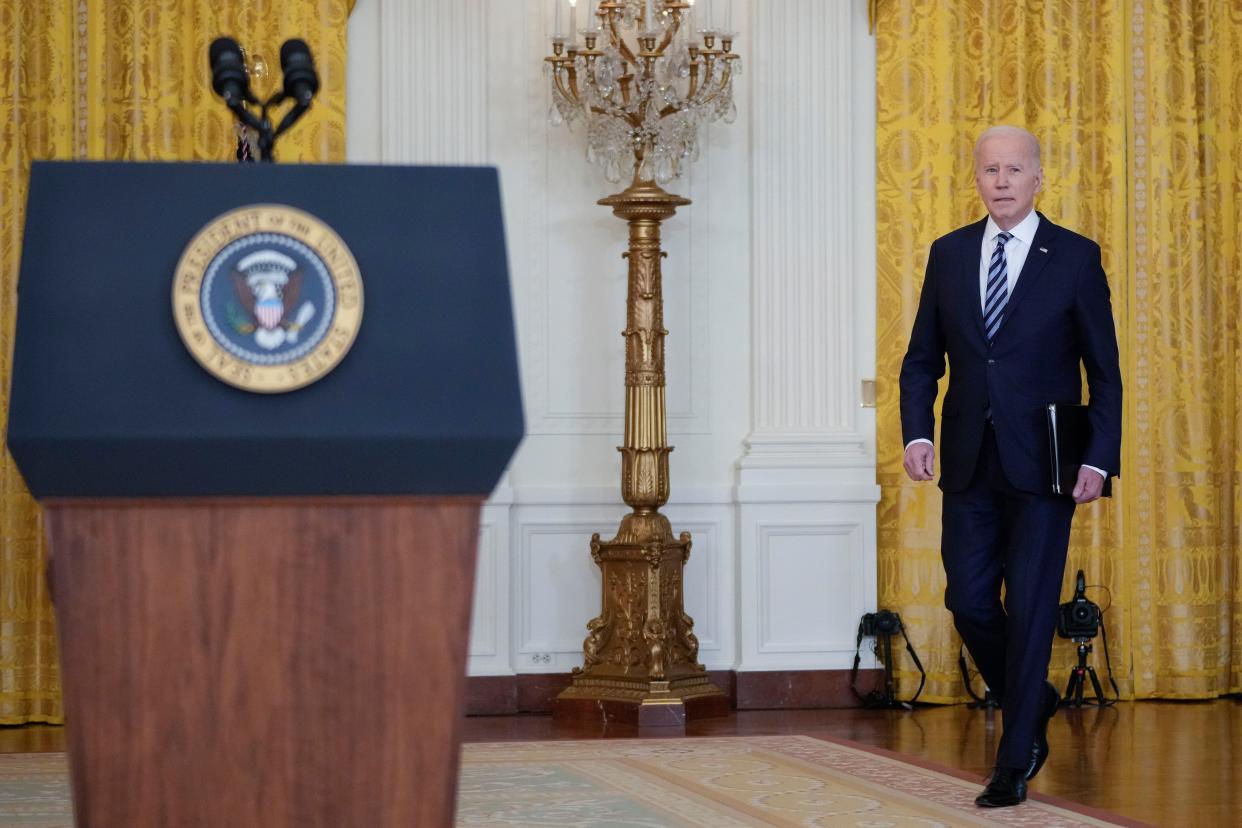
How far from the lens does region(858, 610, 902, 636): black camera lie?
586 cm

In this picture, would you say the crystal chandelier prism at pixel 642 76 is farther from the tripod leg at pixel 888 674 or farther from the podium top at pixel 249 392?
the podium top at pixel 249 392

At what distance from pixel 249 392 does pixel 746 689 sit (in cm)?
447

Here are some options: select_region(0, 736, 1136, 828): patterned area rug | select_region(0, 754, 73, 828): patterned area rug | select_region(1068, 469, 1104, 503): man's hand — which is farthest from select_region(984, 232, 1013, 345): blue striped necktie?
select_region(0, 754, 73, 828): patterned area rug

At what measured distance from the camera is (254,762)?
5.27ft

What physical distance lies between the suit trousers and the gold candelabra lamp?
1.84 metres

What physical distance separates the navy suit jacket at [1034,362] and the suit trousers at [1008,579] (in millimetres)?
48

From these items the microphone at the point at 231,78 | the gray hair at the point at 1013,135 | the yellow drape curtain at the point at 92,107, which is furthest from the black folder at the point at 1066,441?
the yellow drape curtain at the point at 92,107

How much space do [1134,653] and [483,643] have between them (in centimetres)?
250

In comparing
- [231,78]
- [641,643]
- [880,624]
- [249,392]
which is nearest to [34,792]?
[641,643]

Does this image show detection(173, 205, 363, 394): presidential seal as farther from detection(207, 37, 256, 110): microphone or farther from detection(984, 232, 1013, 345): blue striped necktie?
detection(984, 232, 1013, 345): blue striped necktie

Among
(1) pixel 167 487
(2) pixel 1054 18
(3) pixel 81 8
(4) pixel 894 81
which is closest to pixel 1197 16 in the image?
(2) pixel 1054 18

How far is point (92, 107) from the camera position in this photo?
220 inches

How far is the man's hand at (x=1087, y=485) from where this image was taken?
354 cm

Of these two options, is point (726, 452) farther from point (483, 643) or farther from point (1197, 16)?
point (1197, 16)
